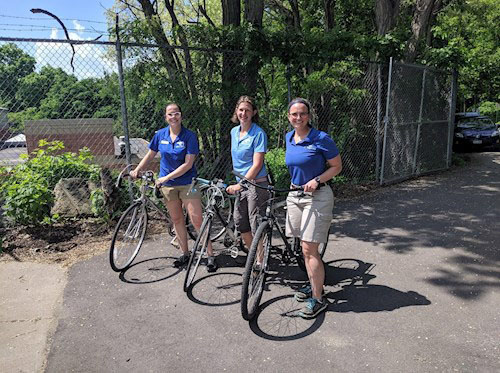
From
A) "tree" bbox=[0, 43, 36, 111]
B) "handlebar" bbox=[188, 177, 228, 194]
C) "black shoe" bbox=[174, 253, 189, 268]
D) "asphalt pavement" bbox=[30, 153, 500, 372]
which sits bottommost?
"asphalt pavement" bbox=[30, 153, 500, 372]

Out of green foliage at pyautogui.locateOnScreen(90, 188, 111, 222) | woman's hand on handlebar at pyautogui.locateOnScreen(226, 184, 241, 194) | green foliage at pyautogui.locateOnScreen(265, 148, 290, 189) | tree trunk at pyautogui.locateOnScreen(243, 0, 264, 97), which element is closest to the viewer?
woman's hand on handlebar at pyautogui.locateOnScreen(226, 184, 241, 194)

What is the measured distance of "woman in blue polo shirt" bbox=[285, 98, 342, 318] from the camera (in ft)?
11.2

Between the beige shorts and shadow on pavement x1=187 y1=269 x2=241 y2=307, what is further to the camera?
shadow on pavement x1=187 y1=269 x2=241 y2=307

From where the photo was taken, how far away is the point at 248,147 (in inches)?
158

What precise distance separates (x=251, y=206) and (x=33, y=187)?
3.25 metres

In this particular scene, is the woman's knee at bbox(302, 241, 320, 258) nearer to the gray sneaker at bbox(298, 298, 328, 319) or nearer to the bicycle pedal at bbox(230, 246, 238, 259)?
the gray sneaker at bbox(298, 298, 328, 319)

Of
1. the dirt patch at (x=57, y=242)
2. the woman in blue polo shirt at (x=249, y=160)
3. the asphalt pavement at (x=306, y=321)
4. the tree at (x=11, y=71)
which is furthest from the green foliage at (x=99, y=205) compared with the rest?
the woman in blue polo shirt at (x=249, y=160)

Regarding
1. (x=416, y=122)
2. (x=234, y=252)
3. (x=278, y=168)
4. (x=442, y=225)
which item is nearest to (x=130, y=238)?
(x=234, y=252)

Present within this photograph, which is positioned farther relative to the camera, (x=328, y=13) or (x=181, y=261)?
(x=328, y=13)

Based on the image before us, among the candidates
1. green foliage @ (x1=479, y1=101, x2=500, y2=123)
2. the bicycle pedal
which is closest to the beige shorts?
the bicycle pedal

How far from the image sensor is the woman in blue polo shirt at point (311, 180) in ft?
11.2

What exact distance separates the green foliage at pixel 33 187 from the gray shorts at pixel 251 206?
2962mm

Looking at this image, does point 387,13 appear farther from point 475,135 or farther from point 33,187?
point 475,135

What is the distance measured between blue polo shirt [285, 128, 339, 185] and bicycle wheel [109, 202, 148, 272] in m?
2.00
